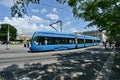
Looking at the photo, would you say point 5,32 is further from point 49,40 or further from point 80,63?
point 80,63

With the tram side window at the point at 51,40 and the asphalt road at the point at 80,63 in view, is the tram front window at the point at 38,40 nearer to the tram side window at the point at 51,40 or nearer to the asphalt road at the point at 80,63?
the tram side window at the point at 51,40

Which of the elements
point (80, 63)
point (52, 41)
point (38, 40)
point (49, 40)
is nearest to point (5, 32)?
point (52, 41)

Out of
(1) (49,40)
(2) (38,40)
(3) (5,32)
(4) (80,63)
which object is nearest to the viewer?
(4) (80,63)

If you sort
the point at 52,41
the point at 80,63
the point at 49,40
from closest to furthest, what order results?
the point at 80,63, the point at 49,40, the point at 52,41

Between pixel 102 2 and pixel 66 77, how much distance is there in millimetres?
5389

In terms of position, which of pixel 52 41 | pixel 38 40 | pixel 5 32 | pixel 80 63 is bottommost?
pixel 80 63

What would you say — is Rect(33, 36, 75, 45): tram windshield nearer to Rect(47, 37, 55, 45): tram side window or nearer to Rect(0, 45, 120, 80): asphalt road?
Rect(47, 37, 55, 45): tram side window

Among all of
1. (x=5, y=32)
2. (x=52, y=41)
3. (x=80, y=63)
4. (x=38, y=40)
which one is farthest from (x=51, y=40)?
(x=5, y=32)

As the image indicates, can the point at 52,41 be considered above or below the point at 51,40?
below

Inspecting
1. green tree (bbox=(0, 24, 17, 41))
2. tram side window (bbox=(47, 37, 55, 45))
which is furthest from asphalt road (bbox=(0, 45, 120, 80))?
green tree (bbox=(0, 24, 17, 41))

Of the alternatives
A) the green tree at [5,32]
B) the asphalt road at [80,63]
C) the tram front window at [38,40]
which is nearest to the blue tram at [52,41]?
the tram front window at [38,40]

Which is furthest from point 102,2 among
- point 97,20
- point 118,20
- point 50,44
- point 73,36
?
point 73,36

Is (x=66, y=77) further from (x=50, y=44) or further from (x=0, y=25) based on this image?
(x=0, y=25)

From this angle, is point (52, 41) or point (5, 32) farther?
point (5, 32)
